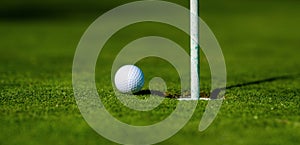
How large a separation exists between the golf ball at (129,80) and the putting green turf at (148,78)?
1.32 ft

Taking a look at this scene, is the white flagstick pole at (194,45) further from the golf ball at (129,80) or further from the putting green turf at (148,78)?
the golf ball at (129,80)

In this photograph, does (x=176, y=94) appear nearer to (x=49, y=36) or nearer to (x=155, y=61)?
(x=155, y=61)

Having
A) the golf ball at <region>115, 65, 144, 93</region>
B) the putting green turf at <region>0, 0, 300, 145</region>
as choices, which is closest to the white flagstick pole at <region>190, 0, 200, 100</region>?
the putting green turf at <region>0, 0, 300, 145</region>

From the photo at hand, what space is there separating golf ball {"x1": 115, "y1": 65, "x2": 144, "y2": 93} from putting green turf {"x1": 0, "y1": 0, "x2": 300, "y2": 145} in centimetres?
40

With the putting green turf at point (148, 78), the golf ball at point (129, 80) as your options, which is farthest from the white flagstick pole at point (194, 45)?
the golf ball at point (129, 80)

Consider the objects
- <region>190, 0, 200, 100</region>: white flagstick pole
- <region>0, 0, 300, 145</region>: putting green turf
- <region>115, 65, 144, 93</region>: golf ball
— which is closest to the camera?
<region>0, 0, 300, 145</region>: putting green turf

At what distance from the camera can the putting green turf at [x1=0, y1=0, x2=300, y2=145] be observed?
25.3ft

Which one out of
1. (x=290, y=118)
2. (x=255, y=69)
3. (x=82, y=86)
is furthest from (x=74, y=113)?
(x=255, y=69)

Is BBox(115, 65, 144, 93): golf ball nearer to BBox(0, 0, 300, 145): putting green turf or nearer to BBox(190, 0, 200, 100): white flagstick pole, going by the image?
BBox(0, 0, 300, 145): putting green turf

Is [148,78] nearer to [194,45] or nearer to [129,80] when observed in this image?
[129,80]

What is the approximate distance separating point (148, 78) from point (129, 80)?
3404 mm

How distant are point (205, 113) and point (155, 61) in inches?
351

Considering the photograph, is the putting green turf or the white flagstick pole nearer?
the putting green turf

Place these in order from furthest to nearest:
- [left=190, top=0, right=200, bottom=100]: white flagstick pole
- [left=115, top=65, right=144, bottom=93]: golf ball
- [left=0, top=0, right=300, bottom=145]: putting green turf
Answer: [left=115, top=65, right=144, bottom=93]: golf ball
[left=190, top=0, right=200, bottom=100]: white flagstick pole
[left=0, top=0, right=300, bottom=145]: putting green turf
